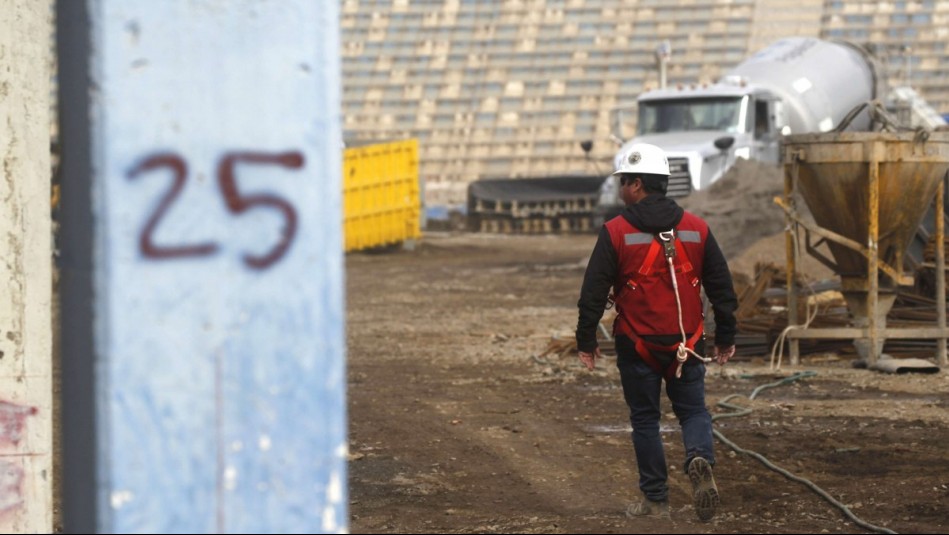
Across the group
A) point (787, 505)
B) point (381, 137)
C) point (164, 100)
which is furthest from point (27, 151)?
point (381, 137)

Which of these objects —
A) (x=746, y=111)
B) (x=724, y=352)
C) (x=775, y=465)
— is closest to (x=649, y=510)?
(x=724, y=352)

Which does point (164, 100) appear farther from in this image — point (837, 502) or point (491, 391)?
point (491, 391)

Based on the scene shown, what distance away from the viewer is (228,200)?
4.76 m

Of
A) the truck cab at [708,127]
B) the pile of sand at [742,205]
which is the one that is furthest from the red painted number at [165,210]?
the truck cab at [708,127]

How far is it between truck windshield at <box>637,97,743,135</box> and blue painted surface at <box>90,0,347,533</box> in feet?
75.7

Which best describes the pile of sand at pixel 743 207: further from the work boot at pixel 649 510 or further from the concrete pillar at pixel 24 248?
the concrete pillar at pixel 24 248

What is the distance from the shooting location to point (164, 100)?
15.5ft

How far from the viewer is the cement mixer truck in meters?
26.5

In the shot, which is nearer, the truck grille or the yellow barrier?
the truck grille

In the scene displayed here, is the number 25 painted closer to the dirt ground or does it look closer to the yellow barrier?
the dirt ground

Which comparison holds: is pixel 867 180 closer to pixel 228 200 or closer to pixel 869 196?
pixel 869 196

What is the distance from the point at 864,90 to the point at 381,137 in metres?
18.6

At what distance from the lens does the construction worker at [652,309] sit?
303 inches

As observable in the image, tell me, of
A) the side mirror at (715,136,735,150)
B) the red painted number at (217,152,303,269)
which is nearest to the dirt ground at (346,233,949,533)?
the red painted number at (217,152,303,269)
